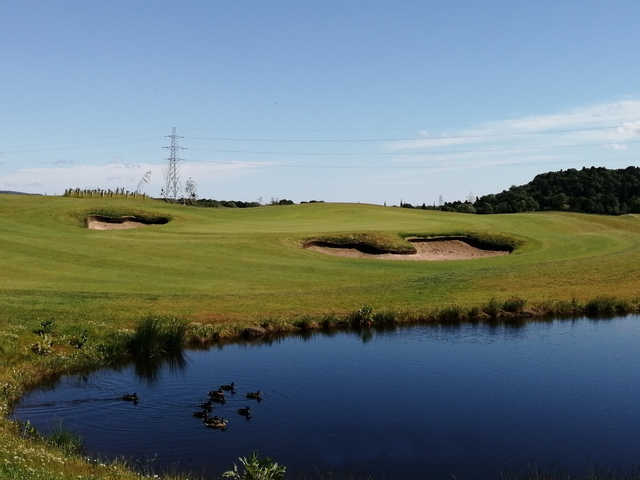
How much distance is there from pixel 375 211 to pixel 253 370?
63524 mm

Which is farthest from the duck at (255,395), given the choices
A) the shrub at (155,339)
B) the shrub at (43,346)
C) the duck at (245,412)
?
the shrub at (43,346)

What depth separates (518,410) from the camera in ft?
71.8

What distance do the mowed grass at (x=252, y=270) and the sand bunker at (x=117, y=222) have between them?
1.44 metres

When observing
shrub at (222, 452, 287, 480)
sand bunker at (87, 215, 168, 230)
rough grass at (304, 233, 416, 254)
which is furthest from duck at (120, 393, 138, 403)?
sand bunker at (87, 215, 168, 230)

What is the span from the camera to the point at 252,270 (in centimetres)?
4709

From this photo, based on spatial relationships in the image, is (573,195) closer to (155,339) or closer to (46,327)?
(155,339)

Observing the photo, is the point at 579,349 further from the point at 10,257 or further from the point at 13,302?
the point at 10,257

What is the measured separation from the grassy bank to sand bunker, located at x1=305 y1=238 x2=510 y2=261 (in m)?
1.54

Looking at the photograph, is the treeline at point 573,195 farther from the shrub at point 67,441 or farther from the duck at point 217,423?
the shrub at point 67,441

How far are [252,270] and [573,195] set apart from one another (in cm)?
12480

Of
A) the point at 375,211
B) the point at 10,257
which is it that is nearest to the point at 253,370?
the point at 10,257

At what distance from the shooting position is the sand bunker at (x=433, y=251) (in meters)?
59.3

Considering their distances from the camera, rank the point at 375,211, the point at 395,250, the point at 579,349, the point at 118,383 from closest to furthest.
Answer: the point at 118,383
the point at 579,349
the point at 395,250
the point at 375,211

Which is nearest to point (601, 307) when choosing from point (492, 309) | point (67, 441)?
point (492, 309)
